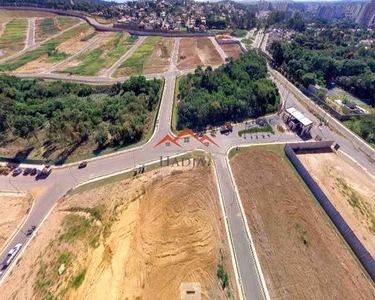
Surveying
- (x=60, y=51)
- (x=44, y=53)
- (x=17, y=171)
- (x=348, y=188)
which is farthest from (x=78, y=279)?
(x=60, y=51)

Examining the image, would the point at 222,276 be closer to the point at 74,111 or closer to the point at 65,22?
the point at 74,111

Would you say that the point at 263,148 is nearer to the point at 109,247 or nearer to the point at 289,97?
the point at 289,97

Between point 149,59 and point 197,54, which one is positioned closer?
point 149,59

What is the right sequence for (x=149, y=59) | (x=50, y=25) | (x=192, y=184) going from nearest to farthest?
(x=192, y=184), (x=149, y=59), (x=50, y=25)

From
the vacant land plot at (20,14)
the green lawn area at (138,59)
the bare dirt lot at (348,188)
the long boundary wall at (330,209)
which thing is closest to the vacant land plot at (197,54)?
the green lawn area at (138,59)

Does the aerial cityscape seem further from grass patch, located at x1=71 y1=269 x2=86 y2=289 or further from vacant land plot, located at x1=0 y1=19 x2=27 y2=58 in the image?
vacant land plot, located at x1=0 y1=19 x2=27 y2=58

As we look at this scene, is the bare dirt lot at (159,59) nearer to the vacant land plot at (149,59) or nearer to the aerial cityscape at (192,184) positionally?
the vacant land plot at (149,59)

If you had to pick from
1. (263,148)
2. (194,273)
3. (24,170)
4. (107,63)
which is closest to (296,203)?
(263,148)
